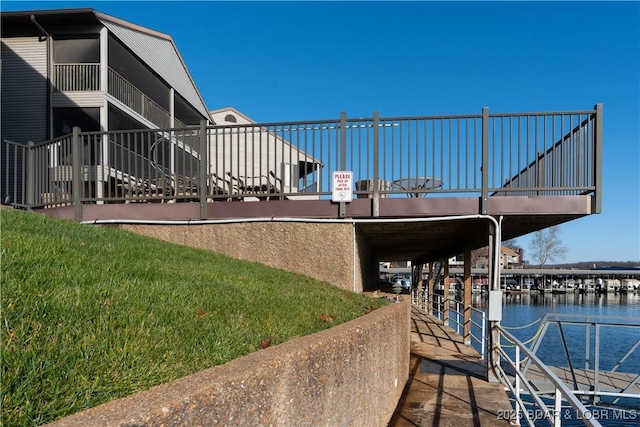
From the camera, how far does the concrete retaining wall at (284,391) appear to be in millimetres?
1729

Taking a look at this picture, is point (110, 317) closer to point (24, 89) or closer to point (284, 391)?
point (284, 391)

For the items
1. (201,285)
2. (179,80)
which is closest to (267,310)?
(201,285)

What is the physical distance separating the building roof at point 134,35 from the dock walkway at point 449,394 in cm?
1546

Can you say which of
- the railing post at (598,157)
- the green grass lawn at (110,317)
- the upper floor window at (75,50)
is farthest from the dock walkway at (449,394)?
the upper floor window at (75,50)

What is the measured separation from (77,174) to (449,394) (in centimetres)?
689

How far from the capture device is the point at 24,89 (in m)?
16.4

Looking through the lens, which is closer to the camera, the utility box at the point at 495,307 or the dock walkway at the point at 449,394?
the dock walkway at the point at 449,394

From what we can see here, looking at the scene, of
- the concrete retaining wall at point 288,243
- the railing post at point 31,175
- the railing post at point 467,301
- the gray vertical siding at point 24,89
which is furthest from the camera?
the gray vertical siding at point 24,89

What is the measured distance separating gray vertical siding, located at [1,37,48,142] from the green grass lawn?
528 inches

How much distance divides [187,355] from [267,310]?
140cm

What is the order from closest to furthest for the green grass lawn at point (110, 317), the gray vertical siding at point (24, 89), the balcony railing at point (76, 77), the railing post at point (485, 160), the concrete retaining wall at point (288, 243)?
the green grass lawn at point (110, 317) → the railing post at point (485, 160) → the concrete retaining wall at point (288, 243) → the gray vertical siding at point (24, 89) → the balcony railing at point (76, 77)

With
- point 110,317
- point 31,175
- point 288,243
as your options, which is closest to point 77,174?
point 31,175

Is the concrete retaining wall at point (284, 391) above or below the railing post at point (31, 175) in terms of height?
below

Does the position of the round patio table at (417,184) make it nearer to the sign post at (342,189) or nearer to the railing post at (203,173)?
the sign post at (342,189)
